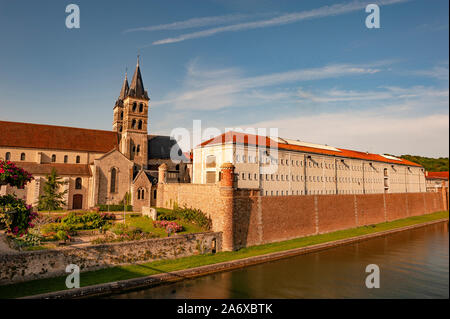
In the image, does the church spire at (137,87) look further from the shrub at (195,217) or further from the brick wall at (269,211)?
the shrub at (195,217)

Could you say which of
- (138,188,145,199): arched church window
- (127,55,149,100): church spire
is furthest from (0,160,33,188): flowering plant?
(127,55,149,100): church spire

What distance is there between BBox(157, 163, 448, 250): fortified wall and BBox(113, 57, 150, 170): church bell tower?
10.1m

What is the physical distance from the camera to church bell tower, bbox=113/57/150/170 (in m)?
49.8

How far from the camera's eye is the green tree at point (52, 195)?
38.0 metres

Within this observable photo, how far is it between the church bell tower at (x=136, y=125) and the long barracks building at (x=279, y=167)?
1588 centimetres

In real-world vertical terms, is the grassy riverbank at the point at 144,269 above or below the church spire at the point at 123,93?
below

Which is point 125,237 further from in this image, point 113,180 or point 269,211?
point 113,180

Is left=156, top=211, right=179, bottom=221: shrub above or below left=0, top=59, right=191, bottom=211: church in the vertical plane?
below

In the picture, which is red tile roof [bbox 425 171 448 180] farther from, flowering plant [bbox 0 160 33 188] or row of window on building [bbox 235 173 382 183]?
flowering plant [bbox 0 160 33 188]

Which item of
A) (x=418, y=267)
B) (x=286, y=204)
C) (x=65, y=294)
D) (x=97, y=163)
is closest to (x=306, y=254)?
(x=286, y=204)

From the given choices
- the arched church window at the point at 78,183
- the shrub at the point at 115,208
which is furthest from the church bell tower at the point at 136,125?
the shrub at the point at 115,208

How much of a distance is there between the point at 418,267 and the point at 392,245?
40.6 feet

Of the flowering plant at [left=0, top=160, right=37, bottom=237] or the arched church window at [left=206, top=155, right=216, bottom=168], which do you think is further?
the arched church window at [left=206, top=155, right=216, bottom=168]
